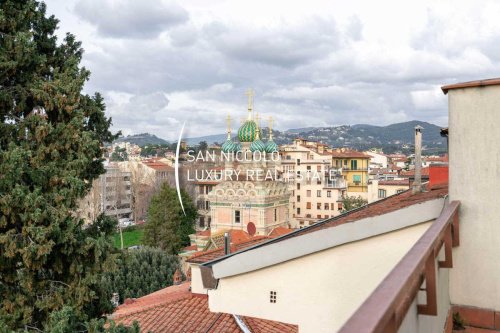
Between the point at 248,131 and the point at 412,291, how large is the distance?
45.2 metres

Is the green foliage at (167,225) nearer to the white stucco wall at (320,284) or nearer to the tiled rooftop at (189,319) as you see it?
the tiled rooftop at (189,319)

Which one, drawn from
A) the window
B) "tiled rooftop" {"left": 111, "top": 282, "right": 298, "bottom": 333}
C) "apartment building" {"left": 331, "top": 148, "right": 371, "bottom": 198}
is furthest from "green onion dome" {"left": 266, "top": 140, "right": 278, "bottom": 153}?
the window

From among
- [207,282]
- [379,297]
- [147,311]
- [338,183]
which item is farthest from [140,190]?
[379,297]

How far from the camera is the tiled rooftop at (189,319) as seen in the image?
884 cm

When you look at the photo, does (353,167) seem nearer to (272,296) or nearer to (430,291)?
(272,296)

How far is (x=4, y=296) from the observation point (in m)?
6.86

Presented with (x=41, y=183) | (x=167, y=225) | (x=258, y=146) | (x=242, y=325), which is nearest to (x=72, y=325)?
(x=41, y=183)

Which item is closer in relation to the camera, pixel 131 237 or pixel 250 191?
pixel 250 191

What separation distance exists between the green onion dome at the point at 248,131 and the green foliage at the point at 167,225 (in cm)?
884

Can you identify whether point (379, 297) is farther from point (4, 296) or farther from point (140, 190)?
point (140, 190)

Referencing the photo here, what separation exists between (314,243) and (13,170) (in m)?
4.30

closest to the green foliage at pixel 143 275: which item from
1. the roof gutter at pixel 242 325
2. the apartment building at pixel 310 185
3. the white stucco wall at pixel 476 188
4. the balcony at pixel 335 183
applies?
the roof gutter at pixel 242 325

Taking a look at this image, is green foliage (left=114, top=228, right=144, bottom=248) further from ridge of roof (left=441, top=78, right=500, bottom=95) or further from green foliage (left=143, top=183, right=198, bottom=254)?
ridge of roof (left=441, top=78, right=500, bottom=95)

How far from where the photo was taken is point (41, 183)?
22.8ft
